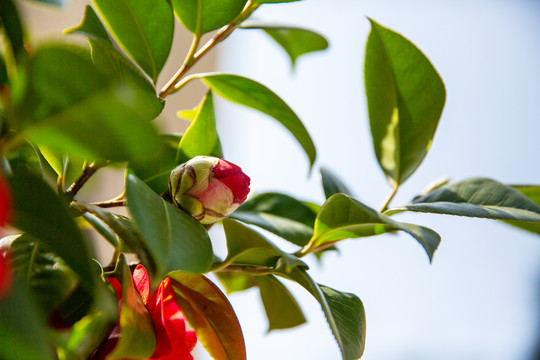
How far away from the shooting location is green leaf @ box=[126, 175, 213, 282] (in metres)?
0.23

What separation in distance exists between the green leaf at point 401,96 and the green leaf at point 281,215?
0.25ft

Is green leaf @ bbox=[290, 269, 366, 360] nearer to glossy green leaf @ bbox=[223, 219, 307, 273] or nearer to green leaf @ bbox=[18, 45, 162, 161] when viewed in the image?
glossy green leaf @ bbox=[223, 219, 307, 273]

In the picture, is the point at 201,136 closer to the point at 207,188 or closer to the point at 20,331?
→ the point at 207,188

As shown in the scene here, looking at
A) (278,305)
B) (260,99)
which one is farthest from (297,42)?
(278,305)

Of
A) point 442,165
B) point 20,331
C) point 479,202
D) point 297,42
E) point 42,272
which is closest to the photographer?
point 20,331

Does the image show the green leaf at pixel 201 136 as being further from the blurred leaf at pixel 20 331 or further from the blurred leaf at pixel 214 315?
the blurred leaf at pixel 20 331

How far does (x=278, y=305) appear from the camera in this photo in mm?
435

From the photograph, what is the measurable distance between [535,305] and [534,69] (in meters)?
1.38

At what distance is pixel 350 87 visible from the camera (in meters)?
2.78

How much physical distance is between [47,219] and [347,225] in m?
0.20

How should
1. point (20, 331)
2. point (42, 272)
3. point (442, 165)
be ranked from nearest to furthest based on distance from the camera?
point (20, 331) < point (42, 272) < point (442, 165)

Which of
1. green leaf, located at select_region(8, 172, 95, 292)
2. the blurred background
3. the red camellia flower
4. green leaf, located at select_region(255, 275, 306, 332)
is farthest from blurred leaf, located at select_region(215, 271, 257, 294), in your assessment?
the blurred background

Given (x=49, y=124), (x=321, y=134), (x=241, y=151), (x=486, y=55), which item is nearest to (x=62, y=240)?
(x=49, y=124)

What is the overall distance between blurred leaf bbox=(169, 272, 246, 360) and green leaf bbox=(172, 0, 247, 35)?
0.52ft
